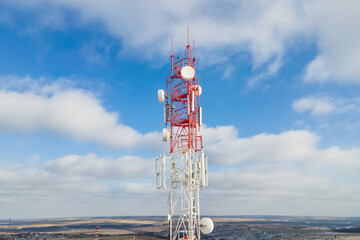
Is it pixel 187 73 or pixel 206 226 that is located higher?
pixel 187 73

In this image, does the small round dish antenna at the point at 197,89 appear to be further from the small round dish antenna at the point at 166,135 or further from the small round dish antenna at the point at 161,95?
the small round dish antenna at the point at 166,135

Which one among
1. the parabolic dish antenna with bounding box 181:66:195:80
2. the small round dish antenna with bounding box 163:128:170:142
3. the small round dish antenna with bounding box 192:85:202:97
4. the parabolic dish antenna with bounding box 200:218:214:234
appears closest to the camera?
the parabolic dish antenna with bounding box 200:218:214:234

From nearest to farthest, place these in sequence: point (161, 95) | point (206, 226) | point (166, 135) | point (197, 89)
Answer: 1. point (206, 226)
2. point (166, 135)
3. point (161, 95)
4. point (197, 89)

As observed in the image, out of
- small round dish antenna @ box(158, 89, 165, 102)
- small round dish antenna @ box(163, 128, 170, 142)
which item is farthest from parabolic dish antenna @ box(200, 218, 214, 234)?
small round dish antenna @ box(158, 89, 165, 102)

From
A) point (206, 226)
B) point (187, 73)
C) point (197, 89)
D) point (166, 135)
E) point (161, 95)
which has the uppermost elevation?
point (187, 73)

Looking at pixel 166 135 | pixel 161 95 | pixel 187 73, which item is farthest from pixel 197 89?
pixel 166 135

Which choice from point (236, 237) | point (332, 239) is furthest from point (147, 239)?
point (332, 239)

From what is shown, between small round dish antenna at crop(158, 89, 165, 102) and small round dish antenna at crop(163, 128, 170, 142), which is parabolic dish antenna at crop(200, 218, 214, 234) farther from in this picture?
small round dish antenna at crop(158, 89, 165, 102)

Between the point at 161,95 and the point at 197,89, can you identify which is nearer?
the point at 161,95

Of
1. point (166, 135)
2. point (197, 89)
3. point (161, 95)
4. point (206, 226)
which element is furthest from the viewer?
point (197, 89)

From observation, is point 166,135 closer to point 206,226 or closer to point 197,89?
point 197,89
